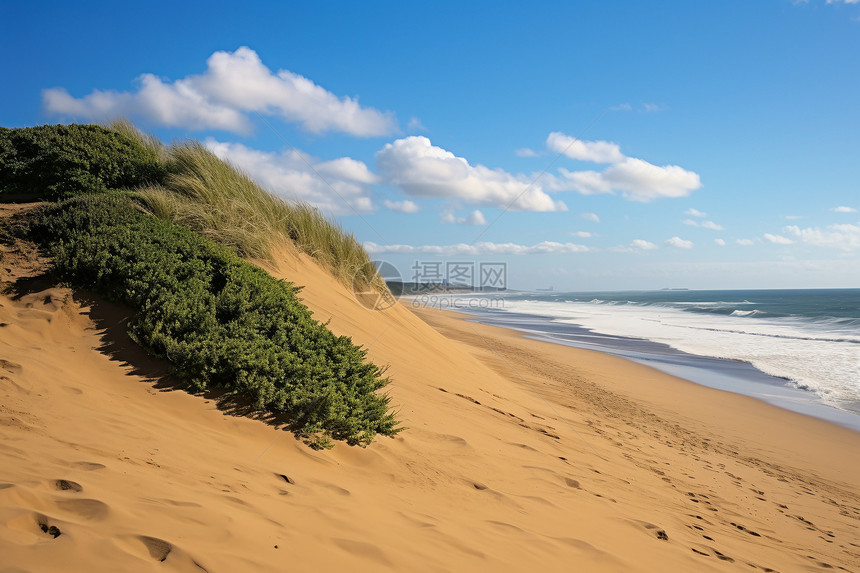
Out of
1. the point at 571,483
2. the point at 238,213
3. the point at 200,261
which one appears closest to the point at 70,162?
the point at 238,213

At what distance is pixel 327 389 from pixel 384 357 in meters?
3.04

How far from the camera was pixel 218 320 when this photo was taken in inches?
196

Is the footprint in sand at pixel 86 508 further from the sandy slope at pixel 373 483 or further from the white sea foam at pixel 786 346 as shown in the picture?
the white sea foam at pixel 786 346

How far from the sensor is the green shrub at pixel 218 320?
4.30m

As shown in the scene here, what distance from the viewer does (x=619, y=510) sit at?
14.1 ft

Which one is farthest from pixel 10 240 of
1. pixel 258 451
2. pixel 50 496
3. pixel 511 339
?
pixel 511 339

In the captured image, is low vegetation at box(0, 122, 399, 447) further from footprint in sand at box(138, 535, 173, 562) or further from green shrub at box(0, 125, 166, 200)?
footprint in sand at box(138, 535, 173, 562)

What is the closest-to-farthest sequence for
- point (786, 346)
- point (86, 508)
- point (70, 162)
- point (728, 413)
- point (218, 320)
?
point (86, 508) < point (218, 320) < point (70, 162) < point (728, 413) < point (786, 346)

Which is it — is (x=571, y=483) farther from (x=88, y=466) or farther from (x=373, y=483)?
(x=88, y=466)

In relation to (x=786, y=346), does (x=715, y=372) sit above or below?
below

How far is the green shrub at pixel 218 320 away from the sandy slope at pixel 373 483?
0.24 meters

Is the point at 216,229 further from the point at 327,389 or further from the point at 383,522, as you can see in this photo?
the point at 383,522

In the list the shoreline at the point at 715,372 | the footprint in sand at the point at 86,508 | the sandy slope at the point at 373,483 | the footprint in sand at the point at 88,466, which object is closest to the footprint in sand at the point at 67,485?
the sandy slope at the point at 373,483

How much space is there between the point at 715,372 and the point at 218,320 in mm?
13248
